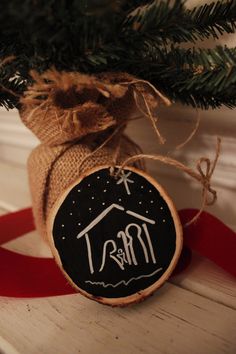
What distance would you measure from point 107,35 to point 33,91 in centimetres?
8

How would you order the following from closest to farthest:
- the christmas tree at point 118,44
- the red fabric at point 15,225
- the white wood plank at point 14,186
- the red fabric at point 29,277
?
the christmas tree at point 118,44 < the red fabric at point 29,277 < the red fabric at point 15,225 < the white wood plank at point 14,186

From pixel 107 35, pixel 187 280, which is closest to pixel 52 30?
pixel 107 35

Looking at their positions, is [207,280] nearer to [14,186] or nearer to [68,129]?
[68,129]

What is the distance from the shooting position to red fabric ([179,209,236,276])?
37 cm

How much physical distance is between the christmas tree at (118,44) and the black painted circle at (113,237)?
0.32 feet

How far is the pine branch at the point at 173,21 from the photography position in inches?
9.9

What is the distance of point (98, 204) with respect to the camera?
322mm

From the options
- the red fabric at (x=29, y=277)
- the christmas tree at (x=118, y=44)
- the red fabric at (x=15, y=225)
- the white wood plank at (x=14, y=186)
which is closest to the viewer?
the christmas tree at (x=118, y=44)

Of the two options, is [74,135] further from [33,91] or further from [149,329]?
[149,329]

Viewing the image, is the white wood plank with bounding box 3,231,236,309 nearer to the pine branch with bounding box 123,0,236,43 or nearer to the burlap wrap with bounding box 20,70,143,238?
the burlap wrap with bounding box 20,70,143,238

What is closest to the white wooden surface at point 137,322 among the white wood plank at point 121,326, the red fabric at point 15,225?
the white wood plank at point 121,326

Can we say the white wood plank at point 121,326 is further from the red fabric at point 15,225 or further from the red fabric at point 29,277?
the red fabric at point 15,225

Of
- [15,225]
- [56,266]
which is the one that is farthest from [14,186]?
[56,266]

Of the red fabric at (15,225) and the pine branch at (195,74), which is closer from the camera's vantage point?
the pine branch at (195,74)
